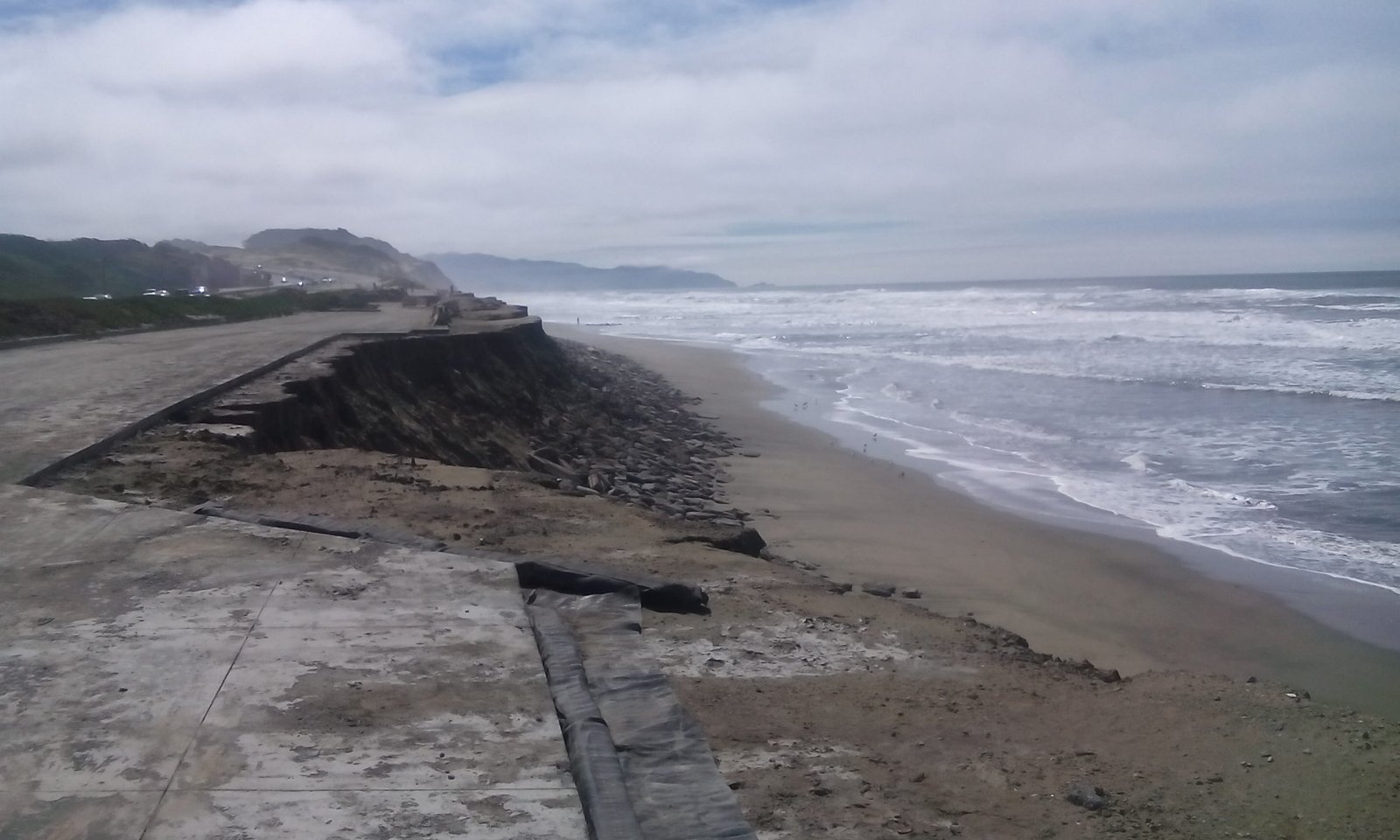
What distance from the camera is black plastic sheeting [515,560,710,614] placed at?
6004 millimetres

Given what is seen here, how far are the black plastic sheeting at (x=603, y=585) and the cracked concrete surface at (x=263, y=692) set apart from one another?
195mm

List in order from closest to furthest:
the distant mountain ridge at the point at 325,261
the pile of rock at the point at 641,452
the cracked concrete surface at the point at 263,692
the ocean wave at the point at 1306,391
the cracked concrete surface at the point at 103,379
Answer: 1. the cracked concrete surface at the point at 263,692
2. the cracked concrete surface at the point at 103,379
3. the pile of rock at the point at 641,452
4. the ocean wave at the point at 1306,391
5. the distant mountain ridge at the point at 325,261

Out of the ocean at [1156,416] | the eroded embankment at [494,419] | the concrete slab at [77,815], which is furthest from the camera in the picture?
the ocean at [1156,416]

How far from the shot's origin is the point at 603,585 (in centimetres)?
600

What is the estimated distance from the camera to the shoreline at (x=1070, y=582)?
8.84 m

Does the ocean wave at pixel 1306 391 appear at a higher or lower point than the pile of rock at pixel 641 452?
higher

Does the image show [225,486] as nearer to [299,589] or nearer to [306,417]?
[299,589]

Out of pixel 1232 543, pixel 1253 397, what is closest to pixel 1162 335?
pixel 1253 397

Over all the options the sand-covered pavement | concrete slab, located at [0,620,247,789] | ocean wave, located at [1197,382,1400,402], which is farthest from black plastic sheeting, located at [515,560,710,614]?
ocean wave, located at [1197,382,1400,402]

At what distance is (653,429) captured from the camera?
20.1 meters

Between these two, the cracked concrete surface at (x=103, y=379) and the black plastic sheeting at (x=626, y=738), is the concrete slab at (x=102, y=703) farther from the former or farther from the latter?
the cracked concrete surface at (x=103, y=379)

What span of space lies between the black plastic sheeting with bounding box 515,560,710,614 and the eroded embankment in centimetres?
478

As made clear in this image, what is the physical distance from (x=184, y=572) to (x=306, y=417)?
23.6 ft

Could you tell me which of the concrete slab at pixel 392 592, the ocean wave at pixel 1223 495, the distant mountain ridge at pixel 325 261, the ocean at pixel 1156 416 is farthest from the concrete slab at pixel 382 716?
the distant mountain ridge at pixel 325 261
